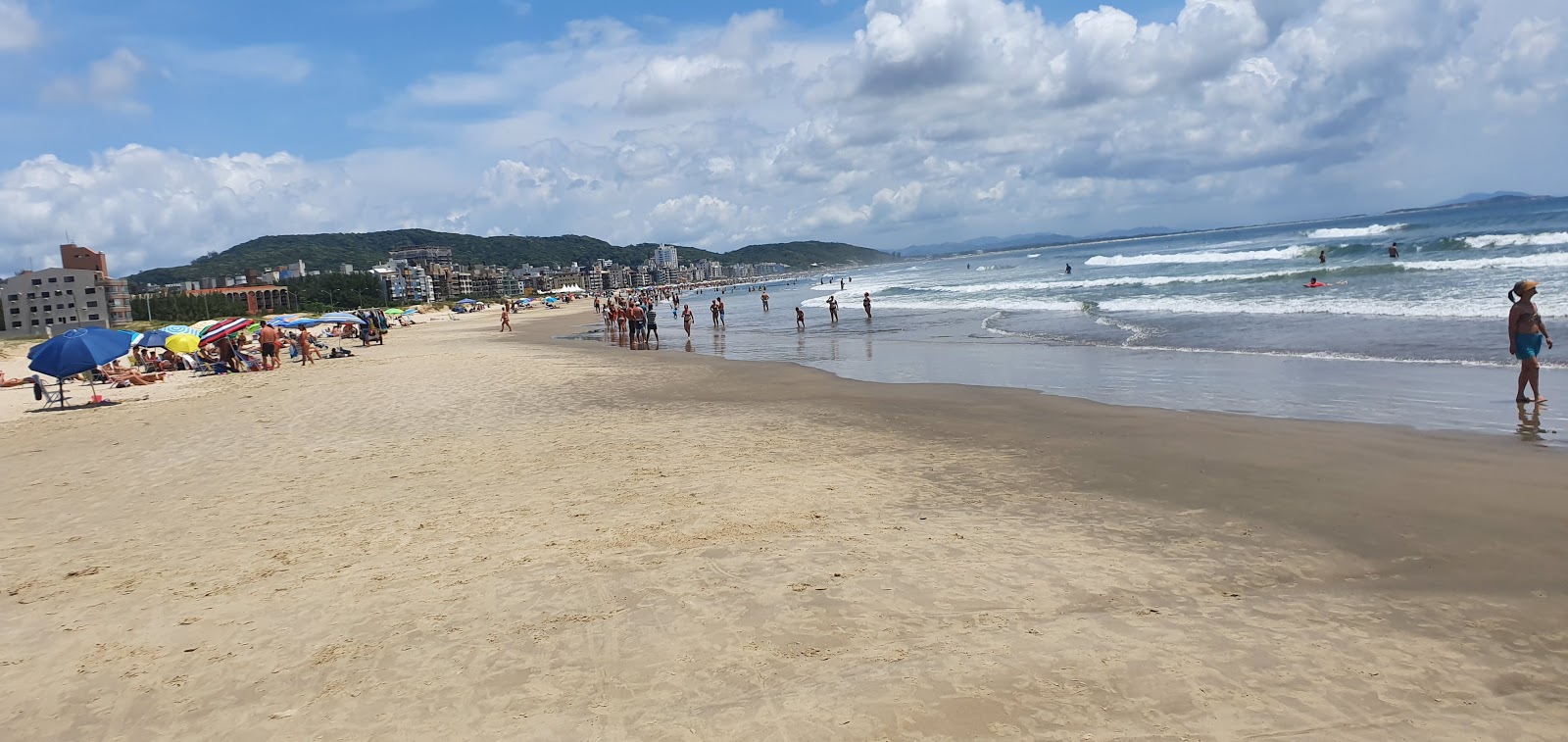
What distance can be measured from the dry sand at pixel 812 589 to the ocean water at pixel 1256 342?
7.91 feet

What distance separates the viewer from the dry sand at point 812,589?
3807 mm

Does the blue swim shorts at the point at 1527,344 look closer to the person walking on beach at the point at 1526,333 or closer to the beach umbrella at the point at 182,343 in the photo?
the person walking on beach at the point at 1526,333

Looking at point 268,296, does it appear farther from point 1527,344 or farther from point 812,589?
point 1527,344

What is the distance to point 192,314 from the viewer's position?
8125 centimetres

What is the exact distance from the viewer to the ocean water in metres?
11.6

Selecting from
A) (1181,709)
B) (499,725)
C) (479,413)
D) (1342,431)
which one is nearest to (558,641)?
(499,725)

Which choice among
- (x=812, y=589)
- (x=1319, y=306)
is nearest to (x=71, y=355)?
(x=812, y=589)

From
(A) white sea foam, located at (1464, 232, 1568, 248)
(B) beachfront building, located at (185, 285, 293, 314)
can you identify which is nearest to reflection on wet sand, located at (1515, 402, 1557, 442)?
(A) white sea foam, located at (1464, 232, 1568, 248)

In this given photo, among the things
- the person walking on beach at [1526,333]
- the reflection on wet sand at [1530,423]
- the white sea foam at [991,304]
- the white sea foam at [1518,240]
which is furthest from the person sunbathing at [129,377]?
the white sea foam at [1518,240]

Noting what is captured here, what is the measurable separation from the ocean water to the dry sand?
2.41m

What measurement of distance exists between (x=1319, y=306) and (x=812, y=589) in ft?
86.0

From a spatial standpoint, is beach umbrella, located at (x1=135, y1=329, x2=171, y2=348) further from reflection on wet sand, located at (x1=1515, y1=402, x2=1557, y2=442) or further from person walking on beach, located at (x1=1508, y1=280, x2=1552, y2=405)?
person walking on beach, located at (x1=1508, y1=280, x2=1552, y2=405)

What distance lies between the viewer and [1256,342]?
1884cm

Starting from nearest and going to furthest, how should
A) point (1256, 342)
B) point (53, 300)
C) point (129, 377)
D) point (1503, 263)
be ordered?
point (1256, 342) → point (129, 377) → point (1503, 263) → point (53, 300)
